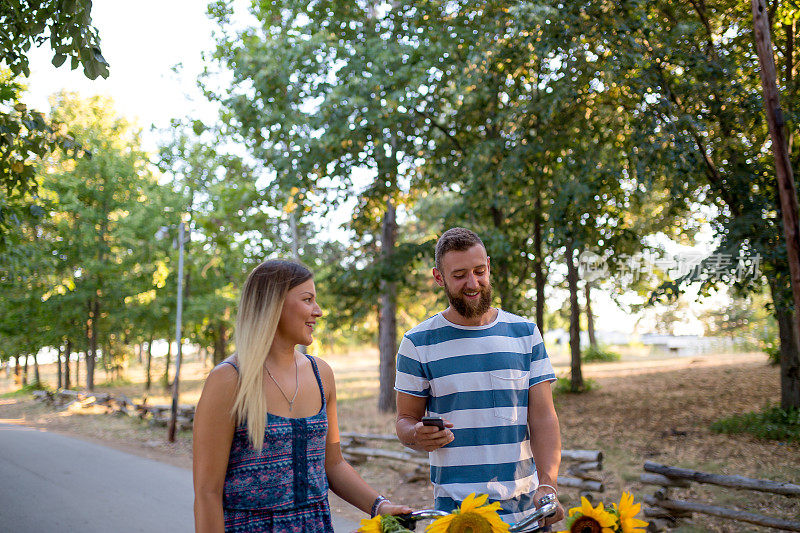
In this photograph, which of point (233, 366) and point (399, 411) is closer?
point (233, 366)

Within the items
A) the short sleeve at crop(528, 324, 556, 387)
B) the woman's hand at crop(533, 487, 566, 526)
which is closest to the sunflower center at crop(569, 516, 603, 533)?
the woman's hand at crop(533, 487, 566, 526)

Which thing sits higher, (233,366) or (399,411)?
(233,366)

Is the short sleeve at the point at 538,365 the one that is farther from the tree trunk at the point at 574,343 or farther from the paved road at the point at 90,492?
the tree trunk at the point at 574,343

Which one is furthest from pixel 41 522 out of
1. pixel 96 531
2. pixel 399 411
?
pixel 399 411

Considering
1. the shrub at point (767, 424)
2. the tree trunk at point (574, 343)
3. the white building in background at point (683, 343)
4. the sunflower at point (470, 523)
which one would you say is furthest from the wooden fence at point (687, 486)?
the white building in background at point (683, 343)

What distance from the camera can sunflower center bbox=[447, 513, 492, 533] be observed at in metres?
1.89

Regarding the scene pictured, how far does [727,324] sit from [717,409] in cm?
3432

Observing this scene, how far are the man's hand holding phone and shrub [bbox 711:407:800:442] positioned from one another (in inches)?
405

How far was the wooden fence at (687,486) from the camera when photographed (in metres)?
6.80

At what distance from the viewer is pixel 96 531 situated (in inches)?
320

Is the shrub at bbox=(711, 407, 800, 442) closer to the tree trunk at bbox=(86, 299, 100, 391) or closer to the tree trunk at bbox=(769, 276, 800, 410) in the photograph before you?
the tree trunk at bbox=(769, 276, 800, 410)

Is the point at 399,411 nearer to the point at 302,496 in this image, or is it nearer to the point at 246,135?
the point at 302,496

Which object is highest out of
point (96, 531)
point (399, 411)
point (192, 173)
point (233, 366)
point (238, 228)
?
point (192, 173)

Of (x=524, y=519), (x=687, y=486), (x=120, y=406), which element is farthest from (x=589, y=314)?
(x=524, y=519)
